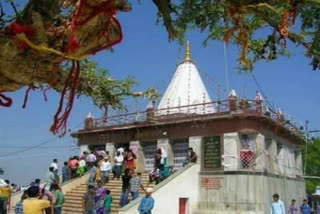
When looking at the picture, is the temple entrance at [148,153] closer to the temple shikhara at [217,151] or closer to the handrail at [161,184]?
the temple shikhara at [217,151]

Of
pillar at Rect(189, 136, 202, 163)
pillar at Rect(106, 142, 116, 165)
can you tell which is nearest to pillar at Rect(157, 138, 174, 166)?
pillar at Rect(189, 136, 202, 163)

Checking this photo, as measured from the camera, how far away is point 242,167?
74.9ft


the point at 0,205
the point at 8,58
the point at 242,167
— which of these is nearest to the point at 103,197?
the point at 0,205

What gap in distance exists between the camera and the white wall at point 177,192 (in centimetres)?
2070

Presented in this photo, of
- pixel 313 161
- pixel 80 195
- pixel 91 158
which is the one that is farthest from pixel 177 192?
pixel 313 161

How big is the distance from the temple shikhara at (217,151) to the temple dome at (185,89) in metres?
0.16

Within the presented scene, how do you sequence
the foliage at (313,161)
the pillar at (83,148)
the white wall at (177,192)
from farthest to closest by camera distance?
the foliage at (313,161) < the pillar at (83,148) < the white wall at (177,192)

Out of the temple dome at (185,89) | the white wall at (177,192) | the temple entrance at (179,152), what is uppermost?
the temple dome at (185,89)

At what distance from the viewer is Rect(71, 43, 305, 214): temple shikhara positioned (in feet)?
74.0

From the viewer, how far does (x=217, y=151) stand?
76.7ft

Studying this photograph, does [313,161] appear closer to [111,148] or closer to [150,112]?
[111,148]

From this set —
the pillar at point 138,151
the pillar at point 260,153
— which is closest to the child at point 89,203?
the pillar at point 260,153

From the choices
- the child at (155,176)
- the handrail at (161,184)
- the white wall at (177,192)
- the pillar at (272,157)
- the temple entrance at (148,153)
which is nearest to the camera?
the handrail at (161,184)

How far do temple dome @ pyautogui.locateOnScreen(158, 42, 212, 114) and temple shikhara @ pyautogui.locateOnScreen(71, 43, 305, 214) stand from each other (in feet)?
0.53
